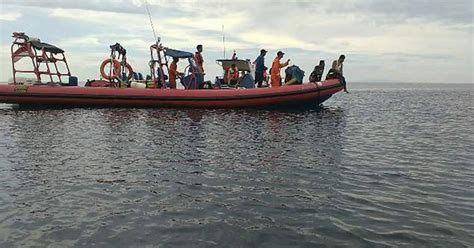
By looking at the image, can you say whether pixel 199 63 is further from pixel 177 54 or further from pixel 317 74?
pixel 317 74

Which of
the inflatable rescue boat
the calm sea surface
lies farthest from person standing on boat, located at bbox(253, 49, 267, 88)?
the calm sea surface

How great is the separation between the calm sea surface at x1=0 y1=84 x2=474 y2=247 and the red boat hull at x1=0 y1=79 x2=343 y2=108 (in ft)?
19.7

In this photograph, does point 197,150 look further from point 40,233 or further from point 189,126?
point 40,233

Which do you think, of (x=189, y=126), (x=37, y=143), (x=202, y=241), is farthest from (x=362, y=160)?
(x=37, y=143)

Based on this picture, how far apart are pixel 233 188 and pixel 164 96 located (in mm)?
13450

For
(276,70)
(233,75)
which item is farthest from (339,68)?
(233,75)

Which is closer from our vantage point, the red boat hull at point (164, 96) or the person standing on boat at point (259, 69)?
the red boat hull at point (164, 96)

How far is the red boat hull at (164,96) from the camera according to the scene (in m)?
20.0

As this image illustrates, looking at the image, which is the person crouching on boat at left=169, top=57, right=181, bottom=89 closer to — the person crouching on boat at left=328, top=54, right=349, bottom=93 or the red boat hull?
the red boat hull

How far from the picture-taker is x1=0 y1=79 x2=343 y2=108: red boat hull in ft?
65.8

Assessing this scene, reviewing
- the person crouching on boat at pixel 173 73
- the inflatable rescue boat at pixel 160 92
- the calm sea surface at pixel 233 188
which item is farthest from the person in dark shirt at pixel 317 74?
the calm sea surface at pixel 233 188

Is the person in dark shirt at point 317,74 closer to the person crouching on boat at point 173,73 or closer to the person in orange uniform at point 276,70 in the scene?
the person in orange uniform at point 276,70

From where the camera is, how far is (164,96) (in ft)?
66.5

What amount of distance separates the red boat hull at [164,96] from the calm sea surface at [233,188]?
599 cm
